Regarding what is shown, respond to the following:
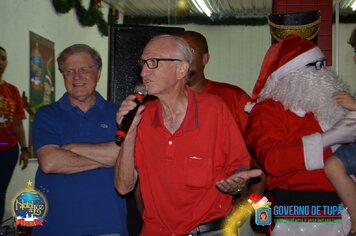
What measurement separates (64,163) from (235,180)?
95 cm

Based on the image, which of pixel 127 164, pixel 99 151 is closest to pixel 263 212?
pixel 127 164

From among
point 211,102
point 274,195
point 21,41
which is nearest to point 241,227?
point 274,195

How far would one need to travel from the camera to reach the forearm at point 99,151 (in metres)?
2.84

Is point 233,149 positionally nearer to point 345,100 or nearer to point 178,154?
point 178,154

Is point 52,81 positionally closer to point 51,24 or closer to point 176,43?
point 51,24

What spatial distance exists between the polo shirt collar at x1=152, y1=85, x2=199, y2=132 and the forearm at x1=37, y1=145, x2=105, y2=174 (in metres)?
0.43

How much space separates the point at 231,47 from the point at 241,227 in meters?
6.65

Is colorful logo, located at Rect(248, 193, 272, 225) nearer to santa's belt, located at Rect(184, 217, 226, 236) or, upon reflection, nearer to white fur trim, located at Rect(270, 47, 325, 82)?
santa's belt, located at Rect(184, 217, 226, 236)

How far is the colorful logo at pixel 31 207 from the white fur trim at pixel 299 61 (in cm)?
148

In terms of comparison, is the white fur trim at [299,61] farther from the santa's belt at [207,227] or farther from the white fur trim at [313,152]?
the santa's belt at [207,227]

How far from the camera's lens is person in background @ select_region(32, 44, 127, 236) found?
2.83 meters

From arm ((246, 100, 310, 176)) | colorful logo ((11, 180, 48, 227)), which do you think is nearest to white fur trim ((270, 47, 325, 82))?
arm ((246, 100, 310, 176))

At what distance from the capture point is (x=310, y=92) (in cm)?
283

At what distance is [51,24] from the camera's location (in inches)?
346
